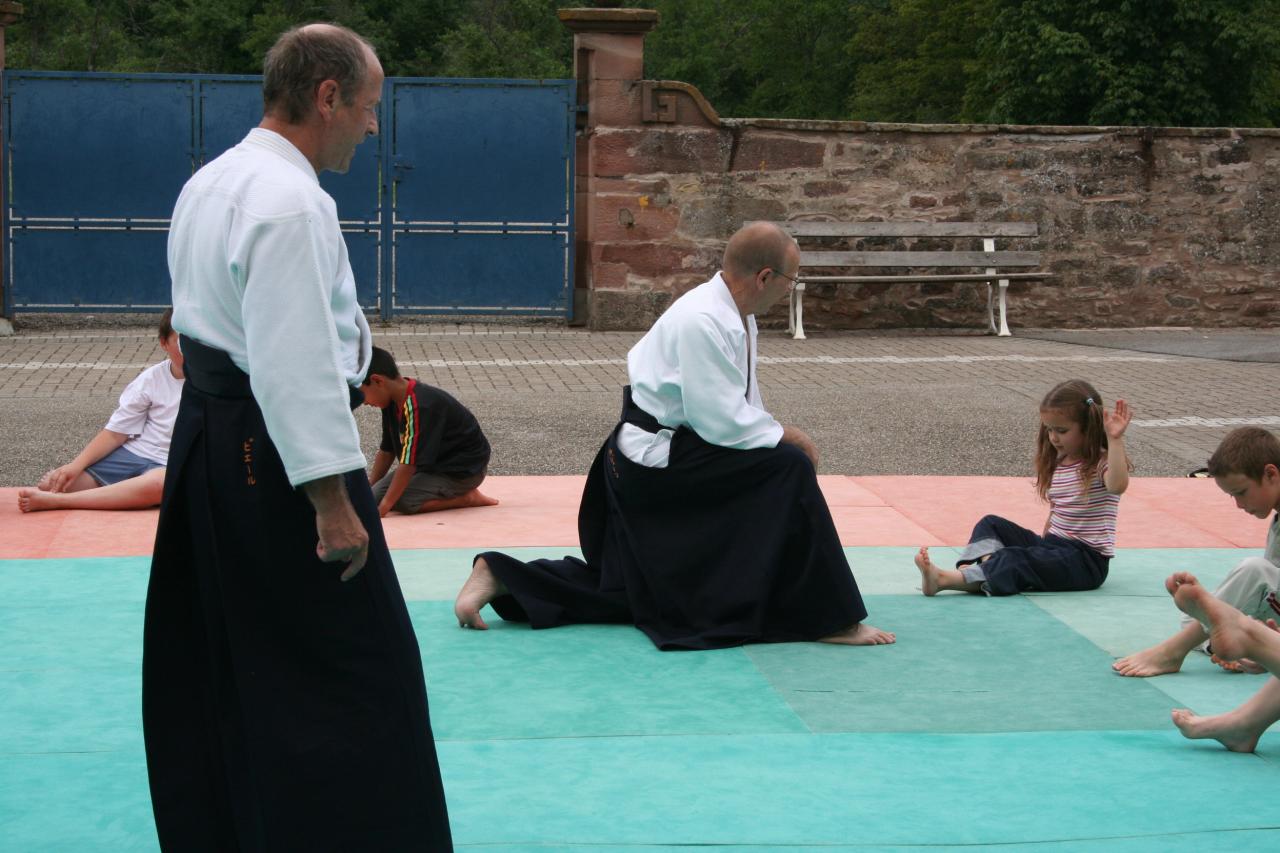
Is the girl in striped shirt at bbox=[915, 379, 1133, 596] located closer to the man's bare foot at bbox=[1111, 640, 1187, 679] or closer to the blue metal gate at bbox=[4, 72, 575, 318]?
the man's bare foot at bbox=[1111, 640, 1187, 679]

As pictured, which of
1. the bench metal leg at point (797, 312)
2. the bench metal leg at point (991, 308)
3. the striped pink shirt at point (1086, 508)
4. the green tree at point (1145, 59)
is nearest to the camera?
the striped pink shirt at point (1086, 508)

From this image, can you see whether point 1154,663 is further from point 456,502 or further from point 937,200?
point 937,200

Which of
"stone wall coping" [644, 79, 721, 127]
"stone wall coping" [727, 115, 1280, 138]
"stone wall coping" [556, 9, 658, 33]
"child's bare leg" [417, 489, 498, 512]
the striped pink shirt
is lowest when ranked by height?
"child's bare leg" [417, 489, 498, 512]

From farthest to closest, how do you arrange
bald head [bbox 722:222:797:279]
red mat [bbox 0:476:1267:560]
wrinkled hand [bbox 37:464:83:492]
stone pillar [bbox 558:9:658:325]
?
stone pillar [bbox 558:9:658:325]
wrinkled hand [bbox 37:464:83:492]
red mat [bbox 0:476:1267:560]
bald head [bbox 722:222:797:279]

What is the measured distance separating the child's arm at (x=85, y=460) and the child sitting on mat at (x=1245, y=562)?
14.7ft

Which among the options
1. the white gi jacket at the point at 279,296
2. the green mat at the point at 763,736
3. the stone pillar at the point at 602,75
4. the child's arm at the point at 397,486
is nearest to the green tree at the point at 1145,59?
the stone pillar at the point at 602,75

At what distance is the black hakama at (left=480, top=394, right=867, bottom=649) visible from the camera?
490 centimetres

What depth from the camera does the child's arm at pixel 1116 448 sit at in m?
5.09

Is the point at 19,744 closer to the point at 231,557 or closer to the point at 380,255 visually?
the point at 231,557

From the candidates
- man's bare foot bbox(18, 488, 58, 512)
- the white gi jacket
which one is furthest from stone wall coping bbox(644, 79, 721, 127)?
the white gi jacket

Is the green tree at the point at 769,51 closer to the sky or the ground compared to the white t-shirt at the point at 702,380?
closer to the sky

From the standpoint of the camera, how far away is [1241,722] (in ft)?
12.9

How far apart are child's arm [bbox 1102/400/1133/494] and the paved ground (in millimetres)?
2869

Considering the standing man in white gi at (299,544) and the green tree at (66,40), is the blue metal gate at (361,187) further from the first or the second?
the green tree at (66,40)
